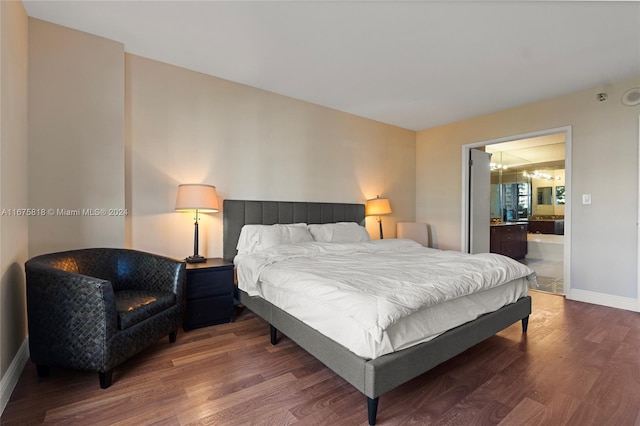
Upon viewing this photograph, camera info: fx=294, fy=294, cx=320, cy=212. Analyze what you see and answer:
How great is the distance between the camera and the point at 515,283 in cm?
244

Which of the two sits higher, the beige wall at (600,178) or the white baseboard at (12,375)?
the beige wall at (600,178)

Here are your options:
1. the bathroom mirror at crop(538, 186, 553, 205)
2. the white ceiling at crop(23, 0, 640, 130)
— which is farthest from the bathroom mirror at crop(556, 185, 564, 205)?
the white ceiling at crop(23, 0, 640, 130)

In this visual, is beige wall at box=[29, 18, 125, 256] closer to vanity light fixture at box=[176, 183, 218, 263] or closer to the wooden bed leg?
vanity light fixture at box=[176, 183, 218, 263]

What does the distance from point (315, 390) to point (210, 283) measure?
4.65 feet

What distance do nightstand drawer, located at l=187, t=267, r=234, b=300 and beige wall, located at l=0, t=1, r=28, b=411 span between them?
1.09 metres

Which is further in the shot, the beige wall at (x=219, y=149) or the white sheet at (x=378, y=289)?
the beige wall at (x=219, y=149)

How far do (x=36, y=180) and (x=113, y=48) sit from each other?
4.34ft

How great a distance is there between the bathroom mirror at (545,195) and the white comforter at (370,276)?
6.57 m

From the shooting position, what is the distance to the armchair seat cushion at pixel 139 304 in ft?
6.07

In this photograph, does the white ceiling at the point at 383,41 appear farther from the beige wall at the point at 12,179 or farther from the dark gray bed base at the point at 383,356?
the dark gray bed base at the point at 383,356

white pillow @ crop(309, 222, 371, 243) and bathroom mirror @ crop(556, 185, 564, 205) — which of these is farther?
bathroom mirror @ crop(556, 185, 564, 205)

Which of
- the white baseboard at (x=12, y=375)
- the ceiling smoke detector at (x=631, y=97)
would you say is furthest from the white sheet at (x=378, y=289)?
the ceiling smoke detector at (x=631, y=97)

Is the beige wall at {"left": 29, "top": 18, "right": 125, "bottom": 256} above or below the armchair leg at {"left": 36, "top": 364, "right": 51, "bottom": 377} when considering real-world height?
above

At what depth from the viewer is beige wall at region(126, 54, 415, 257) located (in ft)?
9.41
